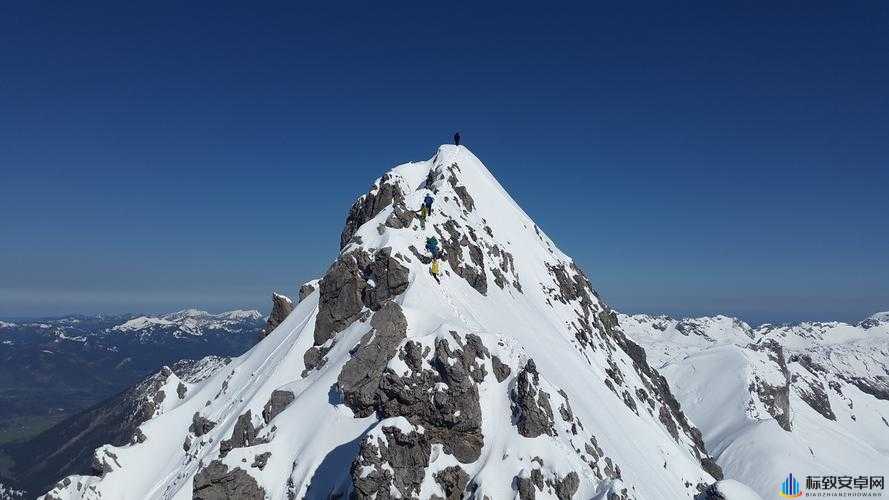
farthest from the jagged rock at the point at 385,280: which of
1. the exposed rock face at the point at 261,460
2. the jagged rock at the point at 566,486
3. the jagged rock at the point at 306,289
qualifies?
the jagged rock at the point at 306,289

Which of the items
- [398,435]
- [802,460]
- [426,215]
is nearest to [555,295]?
[426,215]

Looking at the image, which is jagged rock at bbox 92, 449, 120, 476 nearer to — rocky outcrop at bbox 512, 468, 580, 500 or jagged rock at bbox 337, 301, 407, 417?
jagged rock at bbox 337, 301, 407, 417

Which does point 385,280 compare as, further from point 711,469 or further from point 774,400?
point 774,400

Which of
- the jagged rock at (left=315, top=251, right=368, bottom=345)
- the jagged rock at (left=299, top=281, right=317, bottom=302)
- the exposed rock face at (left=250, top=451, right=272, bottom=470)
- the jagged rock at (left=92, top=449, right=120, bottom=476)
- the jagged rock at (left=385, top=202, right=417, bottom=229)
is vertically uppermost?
the jagged rock at (left=385, top=202, right=417, bottom=229)

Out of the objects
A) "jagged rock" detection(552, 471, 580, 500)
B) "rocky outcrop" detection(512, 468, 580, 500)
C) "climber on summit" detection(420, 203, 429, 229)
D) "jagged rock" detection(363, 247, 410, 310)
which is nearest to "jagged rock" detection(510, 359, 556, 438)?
"rocky outcrop" detection(512, 468, 580, 500)

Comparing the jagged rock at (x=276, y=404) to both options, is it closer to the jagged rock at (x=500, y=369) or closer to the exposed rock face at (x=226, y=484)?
the exposed rock face at (x=226, y=484)

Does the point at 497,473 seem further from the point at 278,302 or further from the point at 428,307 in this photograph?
the point at 278,302

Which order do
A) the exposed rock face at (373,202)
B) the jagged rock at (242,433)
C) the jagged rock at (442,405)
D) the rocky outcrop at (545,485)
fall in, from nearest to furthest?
the rocky outcrop at (545,485)
the jagged rock at (442,405)
the jagged rock at (242,433)
the exposed rock face at (373,202)
